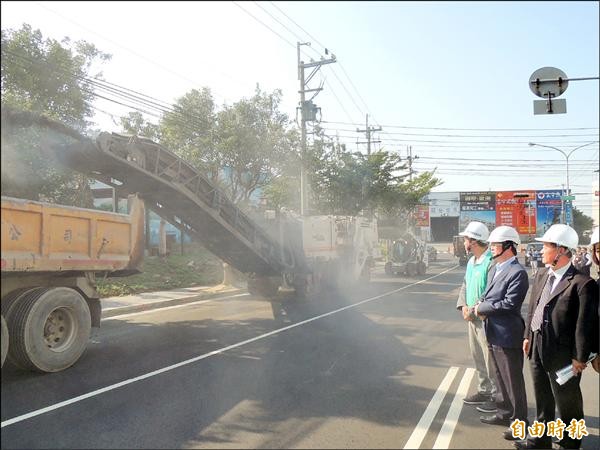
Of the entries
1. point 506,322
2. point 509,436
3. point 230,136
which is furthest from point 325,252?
point 509,436

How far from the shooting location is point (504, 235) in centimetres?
421

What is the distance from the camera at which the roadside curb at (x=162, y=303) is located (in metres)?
10.9

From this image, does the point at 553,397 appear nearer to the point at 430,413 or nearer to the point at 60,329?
the point at 430,413

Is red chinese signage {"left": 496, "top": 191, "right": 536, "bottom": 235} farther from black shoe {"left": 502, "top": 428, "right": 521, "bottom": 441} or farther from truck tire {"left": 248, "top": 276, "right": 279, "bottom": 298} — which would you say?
black shoe {"left": 502, "top": 428, "right": 521, "bottom": 441}

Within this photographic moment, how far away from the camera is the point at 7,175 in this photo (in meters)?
1.97

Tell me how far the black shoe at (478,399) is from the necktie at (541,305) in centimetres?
126

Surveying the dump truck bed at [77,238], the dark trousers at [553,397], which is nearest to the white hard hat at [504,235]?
the dark trousers at [553,397]

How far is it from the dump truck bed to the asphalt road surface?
1228mm

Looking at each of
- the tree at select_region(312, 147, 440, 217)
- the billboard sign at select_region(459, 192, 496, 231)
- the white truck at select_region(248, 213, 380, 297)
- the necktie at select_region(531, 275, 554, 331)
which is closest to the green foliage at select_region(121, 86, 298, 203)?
the white truck at select_region(248, 213, 380, 297)

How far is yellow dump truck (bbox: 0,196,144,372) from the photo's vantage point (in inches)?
187

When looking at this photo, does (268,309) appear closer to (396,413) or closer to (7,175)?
(396,413)

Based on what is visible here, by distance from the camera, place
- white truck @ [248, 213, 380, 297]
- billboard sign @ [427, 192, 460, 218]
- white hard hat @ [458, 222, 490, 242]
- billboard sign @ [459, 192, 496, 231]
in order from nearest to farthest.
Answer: white hard hat @ [458, 222, 490, 242], white truck @ [248, 213, 380, 297], billboard sign @ [459, 192, 496, 231], billboard sign @ [427, 192, 460, 218]

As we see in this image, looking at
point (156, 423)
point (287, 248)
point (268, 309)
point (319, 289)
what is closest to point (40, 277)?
point (156, 423)

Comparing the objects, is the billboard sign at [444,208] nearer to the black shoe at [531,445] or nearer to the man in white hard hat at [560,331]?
the man in white hard hat at [560,331]
